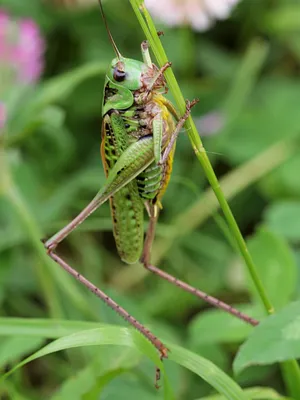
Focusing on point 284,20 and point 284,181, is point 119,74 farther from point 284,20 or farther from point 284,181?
point 284,20

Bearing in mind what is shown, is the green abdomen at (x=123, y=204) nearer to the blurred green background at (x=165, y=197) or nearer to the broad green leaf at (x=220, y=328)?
the blurred green background at (x=165, y=197)

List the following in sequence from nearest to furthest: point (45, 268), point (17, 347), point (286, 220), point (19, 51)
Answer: point (17, 347), point (286, 220), point (45, 268), point (19, 51)

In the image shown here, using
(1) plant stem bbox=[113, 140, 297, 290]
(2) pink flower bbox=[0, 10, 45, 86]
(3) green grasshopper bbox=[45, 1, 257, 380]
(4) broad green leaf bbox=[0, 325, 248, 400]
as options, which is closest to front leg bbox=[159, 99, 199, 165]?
(3) green grasshopper bbox=[45, 1, 257, 380]

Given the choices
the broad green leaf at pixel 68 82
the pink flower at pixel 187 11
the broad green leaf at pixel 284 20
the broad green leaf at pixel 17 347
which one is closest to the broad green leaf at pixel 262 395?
the broad green leaf at pixel 17 347

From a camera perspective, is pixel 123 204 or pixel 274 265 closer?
pixel 123 204

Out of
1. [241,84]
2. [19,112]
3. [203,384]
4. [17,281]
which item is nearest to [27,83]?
[19,112]

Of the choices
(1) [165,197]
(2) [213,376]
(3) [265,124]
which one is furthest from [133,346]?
(3) [265,124]
